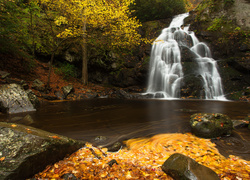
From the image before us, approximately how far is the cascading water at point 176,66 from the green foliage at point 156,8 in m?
3.92

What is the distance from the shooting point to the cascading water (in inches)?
452

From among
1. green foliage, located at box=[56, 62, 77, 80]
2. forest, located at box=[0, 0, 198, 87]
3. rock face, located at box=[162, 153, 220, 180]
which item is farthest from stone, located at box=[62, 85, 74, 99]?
rock face, located at box=[162, 153, 220, 180]

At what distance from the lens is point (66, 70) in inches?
556

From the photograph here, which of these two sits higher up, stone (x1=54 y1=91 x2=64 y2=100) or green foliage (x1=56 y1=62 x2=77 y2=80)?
green foliage (x1=56 y1=62 x2=77 y2=80)

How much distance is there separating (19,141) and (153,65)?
44.6 feet

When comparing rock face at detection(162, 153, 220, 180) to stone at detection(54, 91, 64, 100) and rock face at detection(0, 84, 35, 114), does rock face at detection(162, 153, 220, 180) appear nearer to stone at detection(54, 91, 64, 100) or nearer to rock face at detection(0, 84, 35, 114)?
rock face at detection(0, 84, 35, 114)

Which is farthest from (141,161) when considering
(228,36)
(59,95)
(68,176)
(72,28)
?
(228,36)

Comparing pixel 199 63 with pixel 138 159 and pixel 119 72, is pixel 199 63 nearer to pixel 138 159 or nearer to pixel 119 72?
pixel 119 72

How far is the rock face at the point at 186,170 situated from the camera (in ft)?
5.91

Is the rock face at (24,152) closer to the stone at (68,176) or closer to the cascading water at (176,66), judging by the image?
the stone at (68,176)

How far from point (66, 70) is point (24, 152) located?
13.5 m

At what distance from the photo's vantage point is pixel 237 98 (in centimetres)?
990

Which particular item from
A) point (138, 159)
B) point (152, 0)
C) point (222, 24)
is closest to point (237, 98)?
point (222, 24)

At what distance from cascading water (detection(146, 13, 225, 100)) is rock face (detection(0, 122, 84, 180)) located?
10.0 m
